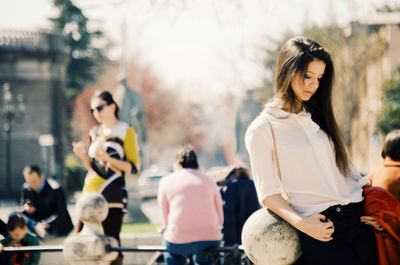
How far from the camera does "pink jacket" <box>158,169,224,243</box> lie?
8742 millimetres

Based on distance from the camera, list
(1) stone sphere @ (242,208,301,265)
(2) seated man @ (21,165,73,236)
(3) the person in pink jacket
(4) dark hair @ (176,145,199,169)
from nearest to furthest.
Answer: (1) stone sphere @ (242,208,301,265), (3) the person in pink jacket, (4) dark hair @ (176,145,199,169), (2) seated man @ (21,165,73,236)

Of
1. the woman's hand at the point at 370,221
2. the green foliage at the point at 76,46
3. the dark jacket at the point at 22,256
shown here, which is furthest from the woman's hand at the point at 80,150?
the green foliage at the point at 76,46

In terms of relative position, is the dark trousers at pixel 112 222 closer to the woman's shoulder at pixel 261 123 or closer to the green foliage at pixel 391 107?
the woman's shoulder at pixel 261 123

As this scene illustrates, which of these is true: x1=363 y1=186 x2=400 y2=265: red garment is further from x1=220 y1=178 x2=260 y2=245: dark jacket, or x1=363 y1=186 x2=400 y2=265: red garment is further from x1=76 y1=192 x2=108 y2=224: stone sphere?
x1=220 y1=178 x2=260 y2=245: dark jacket

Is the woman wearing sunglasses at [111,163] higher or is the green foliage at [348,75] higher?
the green foliage at [348,75]

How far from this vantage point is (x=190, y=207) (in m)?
8.80

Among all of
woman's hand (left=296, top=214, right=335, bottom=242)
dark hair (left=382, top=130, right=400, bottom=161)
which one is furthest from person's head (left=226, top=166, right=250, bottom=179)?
woman's hand (left=296, top=214, right=335, bottom=242)

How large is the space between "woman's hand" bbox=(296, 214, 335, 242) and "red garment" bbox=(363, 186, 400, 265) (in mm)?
310

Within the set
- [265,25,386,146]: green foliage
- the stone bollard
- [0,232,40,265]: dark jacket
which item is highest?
[265,25,386,146]: green foliage

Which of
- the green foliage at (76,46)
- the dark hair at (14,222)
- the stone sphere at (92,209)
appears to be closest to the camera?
the stone sphere at (92,209)

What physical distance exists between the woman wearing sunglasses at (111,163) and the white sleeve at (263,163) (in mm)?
3953

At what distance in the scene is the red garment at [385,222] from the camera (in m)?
4.30

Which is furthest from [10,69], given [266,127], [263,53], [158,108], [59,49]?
[266,127]

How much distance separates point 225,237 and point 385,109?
29.3m
